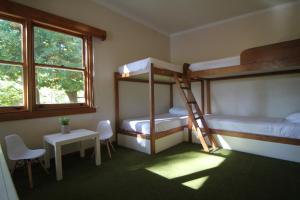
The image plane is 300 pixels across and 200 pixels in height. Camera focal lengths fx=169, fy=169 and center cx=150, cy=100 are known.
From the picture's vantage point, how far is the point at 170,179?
7.41 ft

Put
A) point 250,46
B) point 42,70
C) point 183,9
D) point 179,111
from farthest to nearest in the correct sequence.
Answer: point 179,111
point 250,46
point 183,9
point 42,70

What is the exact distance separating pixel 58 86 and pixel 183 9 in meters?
3.19

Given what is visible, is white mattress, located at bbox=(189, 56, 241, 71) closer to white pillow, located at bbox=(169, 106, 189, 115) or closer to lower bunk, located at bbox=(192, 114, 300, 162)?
lower bunk, located at bbox=(192, 114, 300, 162)

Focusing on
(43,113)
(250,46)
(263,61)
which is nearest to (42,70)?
(43,113)

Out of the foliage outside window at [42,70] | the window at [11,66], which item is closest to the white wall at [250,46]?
the foliage outside window at [42,70]

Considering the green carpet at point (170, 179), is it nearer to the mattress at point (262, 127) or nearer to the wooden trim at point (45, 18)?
the mattress at point (262, 127)

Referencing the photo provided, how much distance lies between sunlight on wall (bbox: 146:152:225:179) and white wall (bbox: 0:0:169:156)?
166cm

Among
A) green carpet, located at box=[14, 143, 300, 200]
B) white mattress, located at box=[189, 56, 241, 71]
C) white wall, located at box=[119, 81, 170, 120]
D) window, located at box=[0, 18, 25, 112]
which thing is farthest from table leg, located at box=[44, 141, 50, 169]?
white mattress, located at box=[189, 56, 241, 71]

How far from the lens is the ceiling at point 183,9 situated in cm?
364

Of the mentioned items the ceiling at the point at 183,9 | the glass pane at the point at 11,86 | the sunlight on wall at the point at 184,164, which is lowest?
the sunlight on wall at the point at 184,164

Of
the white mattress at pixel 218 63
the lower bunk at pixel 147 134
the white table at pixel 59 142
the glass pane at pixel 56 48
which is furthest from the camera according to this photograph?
the lower bunk at pixel 147 134

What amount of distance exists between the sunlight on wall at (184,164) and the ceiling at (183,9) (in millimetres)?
3165

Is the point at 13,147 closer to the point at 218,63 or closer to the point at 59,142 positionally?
the point at 59,142

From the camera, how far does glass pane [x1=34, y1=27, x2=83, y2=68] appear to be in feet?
9.44
